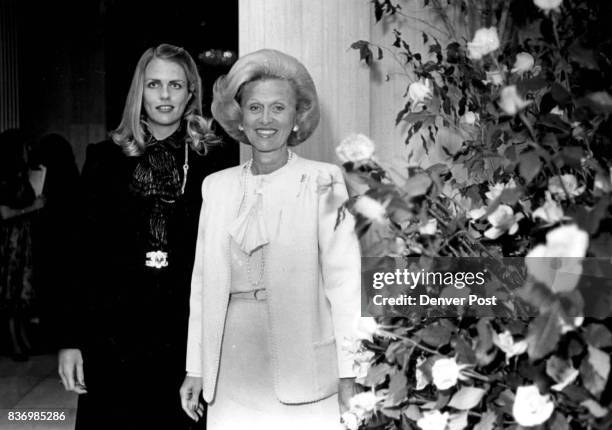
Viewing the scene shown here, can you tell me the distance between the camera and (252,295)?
2.34 meters

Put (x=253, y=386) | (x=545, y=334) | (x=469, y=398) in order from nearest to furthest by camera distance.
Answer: (x=545, y=334)
(x=469, y=398)
(x=253, y=386)

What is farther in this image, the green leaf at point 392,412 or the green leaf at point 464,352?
the green leaf at point 392,412

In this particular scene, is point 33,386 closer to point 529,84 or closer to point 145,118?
point 145,118

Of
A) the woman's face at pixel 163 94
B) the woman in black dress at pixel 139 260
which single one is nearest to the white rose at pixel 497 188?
the woman in black dress at pixel 139 260

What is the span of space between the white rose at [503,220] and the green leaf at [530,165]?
20cm

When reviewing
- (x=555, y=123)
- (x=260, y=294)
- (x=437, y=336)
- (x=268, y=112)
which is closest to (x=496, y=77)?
(x=555, y=123)

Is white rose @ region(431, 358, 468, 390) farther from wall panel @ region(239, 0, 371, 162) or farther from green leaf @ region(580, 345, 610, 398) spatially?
wall panel @ region(239, 0, 371, 162)

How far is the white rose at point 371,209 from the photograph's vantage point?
1.50m

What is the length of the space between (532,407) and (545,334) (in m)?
0.16

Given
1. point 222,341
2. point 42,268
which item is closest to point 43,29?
point 42,268

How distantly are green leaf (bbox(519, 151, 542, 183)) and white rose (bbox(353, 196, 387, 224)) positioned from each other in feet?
0.86

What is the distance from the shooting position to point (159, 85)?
263cm

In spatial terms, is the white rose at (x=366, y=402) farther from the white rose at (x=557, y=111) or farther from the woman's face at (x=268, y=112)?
the woman's face at (x=268, y=112)

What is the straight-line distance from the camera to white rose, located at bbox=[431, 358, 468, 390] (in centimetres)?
155
